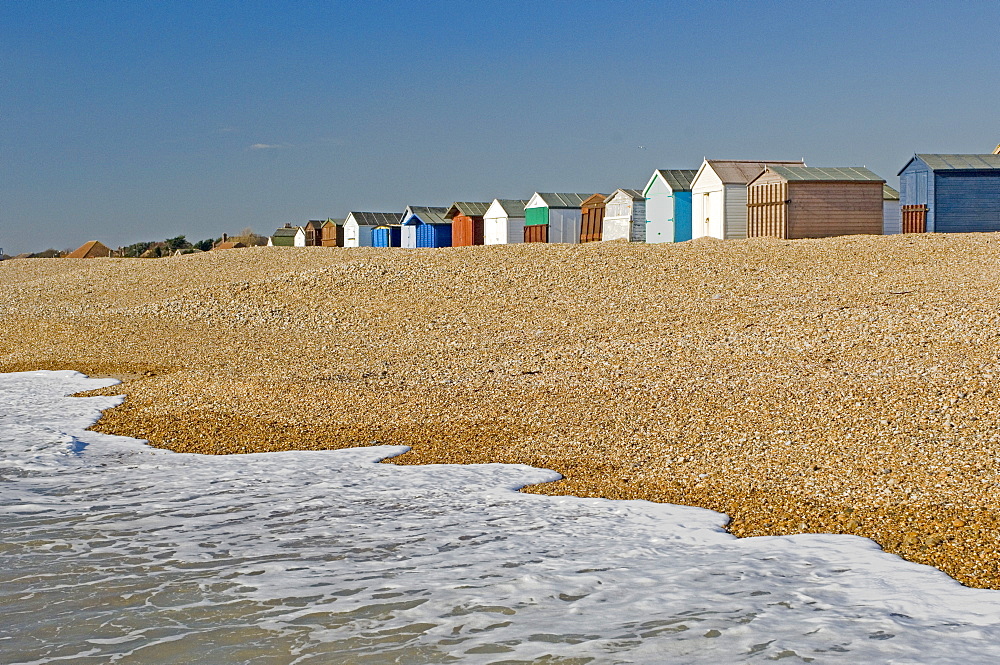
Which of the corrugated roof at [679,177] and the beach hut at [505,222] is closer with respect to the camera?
the corrugated roof at [679,177]

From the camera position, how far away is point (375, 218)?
65.1 metres

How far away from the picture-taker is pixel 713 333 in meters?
15.8

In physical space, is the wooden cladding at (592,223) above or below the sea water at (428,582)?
above

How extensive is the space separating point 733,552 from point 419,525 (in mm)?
2287

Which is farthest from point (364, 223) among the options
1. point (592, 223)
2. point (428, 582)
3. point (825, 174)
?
point (428, 582)

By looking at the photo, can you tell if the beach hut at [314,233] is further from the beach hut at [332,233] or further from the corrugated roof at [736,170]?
the corrugated roof at [736,170]

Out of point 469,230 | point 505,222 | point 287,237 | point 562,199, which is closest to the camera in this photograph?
point 562,199

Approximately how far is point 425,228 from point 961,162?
30.1m

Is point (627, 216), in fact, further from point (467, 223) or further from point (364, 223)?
point (364, 223)

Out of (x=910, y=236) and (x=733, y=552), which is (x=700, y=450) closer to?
(x=733, y=552)

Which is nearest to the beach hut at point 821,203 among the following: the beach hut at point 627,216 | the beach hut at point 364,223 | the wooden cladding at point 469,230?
the beach hut at point 627,216

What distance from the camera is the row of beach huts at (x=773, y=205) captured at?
32.0 m

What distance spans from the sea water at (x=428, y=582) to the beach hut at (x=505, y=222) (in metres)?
41.6

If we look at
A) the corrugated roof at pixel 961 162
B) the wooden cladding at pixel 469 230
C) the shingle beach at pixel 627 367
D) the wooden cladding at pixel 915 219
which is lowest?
the shingle beach at pixel 627 367
